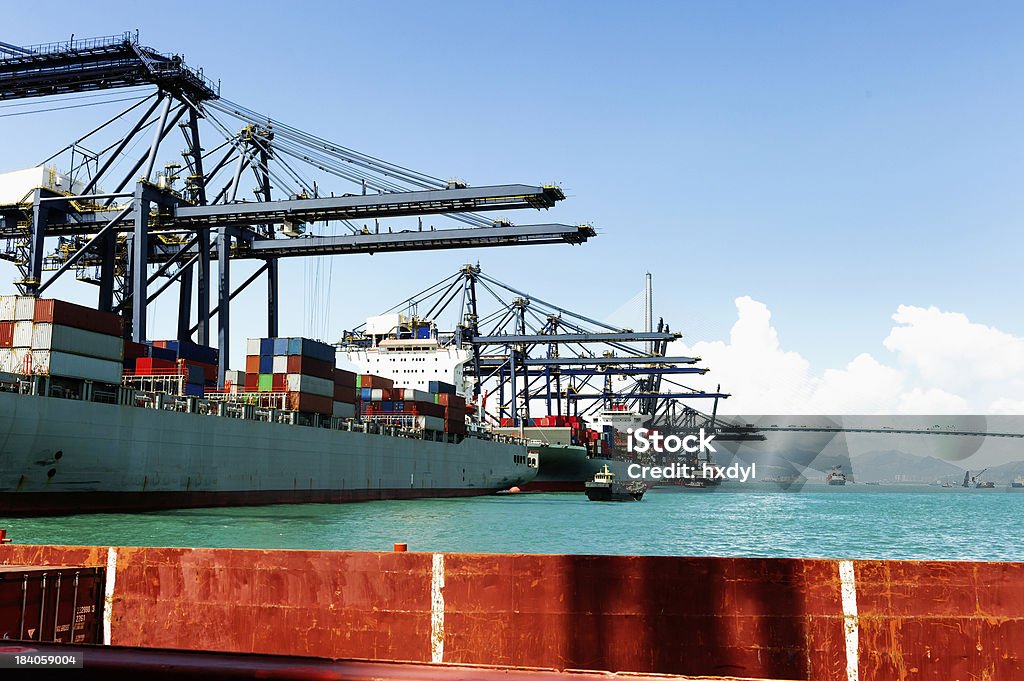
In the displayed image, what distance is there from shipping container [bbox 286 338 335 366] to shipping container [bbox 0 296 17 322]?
61.7ft

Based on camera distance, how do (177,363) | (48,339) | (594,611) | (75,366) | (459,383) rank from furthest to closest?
(459,383)
(177,363)
(75,366)
(48,339)
(594,611)

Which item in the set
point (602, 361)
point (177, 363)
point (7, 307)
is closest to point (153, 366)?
point (177, 363)

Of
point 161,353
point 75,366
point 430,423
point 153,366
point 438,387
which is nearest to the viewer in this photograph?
point 75,366

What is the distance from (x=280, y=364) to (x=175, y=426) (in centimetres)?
1261

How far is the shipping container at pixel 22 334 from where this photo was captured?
36000mm

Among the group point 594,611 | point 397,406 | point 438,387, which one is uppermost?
point 438,387

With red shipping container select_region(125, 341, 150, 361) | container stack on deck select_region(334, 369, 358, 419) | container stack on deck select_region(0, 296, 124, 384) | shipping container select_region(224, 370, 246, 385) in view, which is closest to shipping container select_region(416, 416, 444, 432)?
container stack on deck select_region(334, 369, 358, 419)

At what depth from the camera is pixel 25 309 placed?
3631 centimetres

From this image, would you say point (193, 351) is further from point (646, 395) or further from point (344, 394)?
point (646, 395)

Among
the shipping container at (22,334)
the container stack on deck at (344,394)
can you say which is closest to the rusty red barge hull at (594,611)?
the shipping container at (22,334)

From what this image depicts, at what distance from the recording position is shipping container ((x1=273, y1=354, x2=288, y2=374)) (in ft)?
179

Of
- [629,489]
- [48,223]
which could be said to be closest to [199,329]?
[48,223]

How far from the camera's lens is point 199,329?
57750 millimetres

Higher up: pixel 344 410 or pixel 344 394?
pixel 344 394
